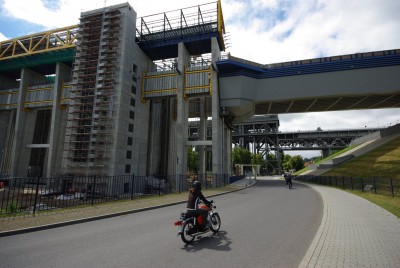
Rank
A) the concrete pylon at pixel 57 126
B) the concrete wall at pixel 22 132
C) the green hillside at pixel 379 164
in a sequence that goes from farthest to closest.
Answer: the concrete wall at pixel 22 132
the concrete pylon at pixel 57 126
the green hillside at pixel 379 164

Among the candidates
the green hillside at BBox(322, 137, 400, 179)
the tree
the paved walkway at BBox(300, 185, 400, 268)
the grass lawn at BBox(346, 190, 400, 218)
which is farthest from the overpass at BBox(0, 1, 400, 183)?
the tree

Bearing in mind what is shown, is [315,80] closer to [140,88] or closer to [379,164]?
[379,164]

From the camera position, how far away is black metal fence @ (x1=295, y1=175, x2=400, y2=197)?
58.5 ft

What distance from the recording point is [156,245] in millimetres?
6352

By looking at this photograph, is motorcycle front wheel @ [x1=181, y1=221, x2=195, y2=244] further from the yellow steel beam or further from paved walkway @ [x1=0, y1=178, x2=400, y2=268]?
the yellow steel beam

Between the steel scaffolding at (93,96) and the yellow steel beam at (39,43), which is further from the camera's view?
the yellow steel beam at (39,43)

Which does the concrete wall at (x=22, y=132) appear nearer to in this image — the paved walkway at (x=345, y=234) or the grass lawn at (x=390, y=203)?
the paved walkway at (x=345, y=234)

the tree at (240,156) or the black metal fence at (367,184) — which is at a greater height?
the tree at (240,156)

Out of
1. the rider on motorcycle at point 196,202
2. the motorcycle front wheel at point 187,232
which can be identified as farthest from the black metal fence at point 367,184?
the motorcycle front wheel at point 187,232

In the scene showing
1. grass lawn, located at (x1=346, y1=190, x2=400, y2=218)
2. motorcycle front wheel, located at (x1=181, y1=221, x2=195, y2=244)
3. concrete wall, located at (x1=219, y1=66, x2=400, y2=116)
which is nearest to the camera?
motorcycle front wheel, located at (x1=181, y1=221, x2=195, y2=244)

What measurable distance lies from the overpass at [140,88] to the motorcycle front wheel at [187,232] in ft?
74.4

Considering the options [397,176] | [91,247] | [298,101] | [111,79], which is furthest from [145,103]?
[397,176]

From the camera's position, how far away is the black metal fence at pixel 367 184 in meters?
17.8

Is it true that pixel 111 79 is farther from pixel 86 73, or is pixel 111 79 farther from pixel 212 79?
pixel 212 79
